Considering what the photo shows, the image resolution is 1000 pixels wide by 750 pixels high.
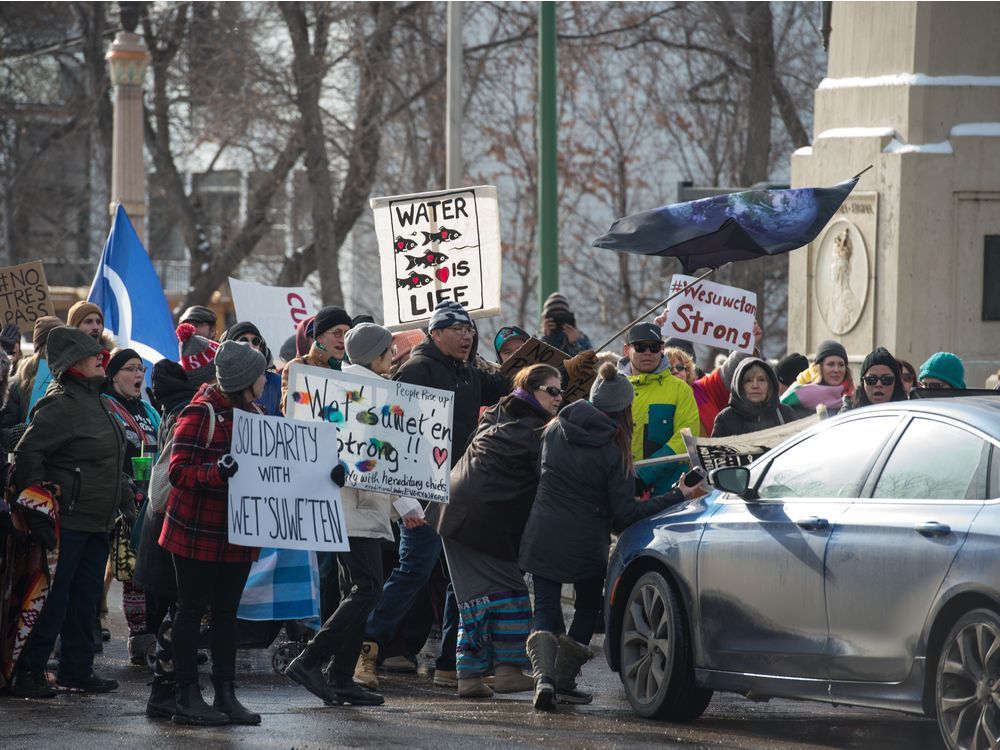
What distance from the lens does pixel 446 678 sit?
973 centimetres

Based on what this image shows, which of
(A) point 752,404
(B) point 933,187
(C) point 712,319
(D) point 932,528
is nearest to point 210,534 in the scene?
(D) point 932,528

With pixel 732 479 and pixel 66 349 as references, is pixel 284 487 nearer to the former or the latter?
pixel 66 349

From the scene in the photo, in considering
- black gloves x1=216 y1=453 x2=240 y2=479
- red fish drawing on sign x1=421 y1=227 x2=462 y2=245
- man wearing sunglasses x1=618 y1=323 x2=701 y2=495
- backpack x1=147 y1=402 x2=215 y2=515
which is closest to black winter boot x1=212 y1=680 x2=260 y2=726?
backpack x1=147 y1=402 x2=215 y2=515

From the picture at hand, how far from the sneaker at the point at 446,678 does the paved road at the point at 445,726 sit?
0.54ft

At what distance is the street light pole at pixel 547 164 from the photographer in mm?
17666

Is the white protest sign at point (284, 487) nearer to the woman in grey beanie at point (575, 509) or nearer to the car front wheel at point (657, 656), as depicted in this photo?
the woman in grey beanie at point (575, 509)

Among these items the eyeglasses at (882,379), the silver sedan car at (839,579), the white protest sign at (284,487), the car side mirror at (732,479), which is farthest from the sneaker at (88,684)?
the eyeglasses at (882,379)

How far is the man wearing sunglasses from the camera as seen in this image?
1119cm

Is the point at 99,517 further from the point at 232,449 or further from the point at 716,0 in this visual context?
the point at 716,0

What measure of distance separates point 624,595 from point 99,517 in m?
2.58

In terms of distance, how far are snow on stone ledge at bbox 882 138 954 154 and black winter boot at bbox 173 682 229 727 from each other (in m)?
8.67

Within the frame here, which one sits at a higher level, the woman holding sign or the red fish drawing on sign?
the red fish drawing on sign

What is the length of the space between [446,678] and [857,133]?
7335mm

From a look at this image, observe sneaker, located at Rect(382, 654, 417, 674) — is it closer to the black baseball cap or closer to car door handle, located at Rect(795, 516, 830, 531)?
the black baseball cap
